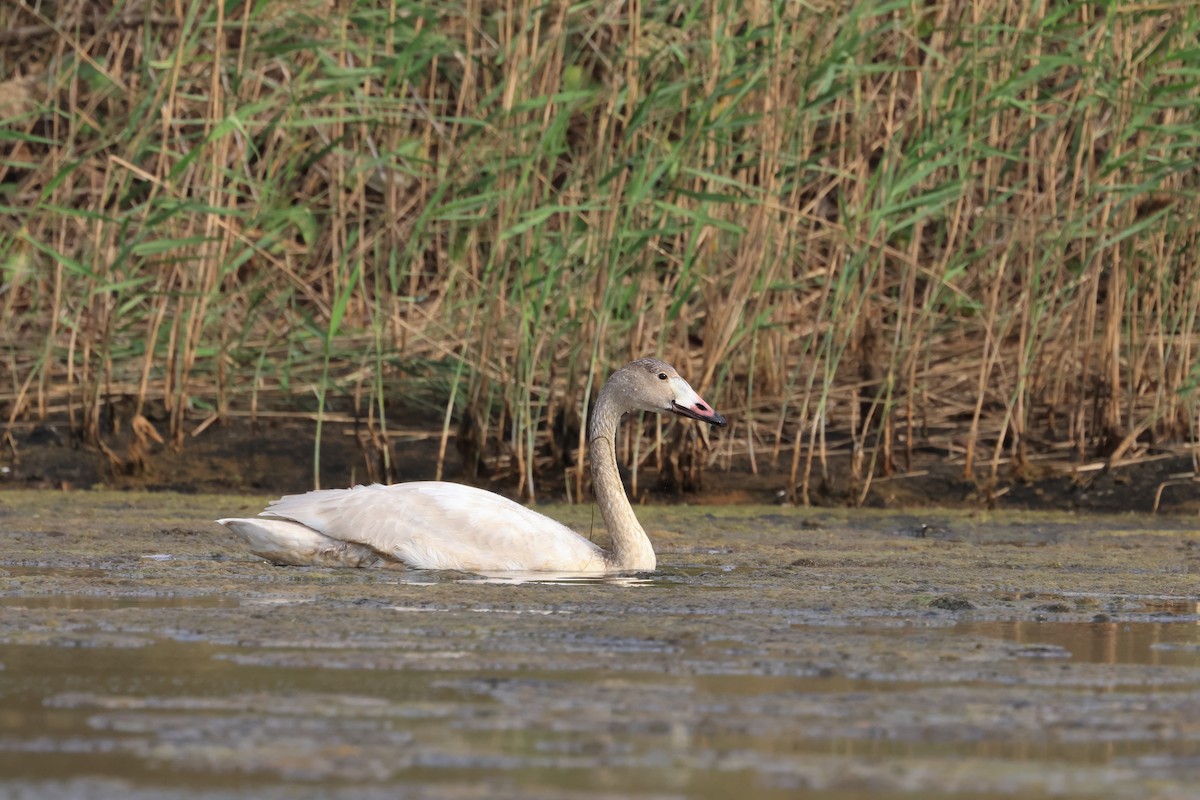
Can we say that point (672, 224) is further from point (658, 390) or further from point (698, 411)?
point (698, 411)

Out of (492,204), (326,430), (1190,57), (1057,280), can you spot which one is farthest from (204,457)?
(1190,57)

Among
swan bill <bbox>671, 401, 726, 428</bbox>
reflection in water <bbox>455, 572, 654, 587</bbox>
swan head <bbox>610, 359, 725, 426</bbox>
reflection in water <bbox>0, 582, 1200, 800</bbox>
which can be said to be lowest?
reflection in water <bbox>0, 582, 1200, 800</bbox>

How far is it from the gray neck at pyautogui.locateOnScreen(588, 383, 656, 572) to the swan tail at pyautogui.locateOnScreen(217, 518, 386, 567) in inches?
31.0

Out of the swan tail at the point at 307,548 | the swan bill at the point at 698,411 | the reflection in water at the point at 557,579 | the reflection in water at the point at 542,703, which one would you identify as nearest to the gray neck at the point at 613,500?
the reflection in water at the point at 557,579

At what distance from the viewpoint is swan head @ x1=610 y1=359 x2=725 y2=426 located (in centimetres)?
693

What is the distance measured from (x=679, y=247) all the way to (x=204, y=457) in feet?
7.80

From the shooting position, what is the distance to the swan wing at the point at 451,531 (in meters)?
6.40

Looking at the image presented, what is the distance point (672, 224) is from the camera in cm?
827

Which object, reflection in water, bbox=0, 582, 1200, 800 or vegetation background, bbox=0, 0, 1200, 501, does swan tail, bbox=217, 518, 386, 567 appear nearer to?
reflection in water, bbox=0, 582, 1200, 800

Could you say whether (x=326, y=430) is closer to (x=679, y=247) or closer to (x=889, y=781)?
(x=679, y=247)

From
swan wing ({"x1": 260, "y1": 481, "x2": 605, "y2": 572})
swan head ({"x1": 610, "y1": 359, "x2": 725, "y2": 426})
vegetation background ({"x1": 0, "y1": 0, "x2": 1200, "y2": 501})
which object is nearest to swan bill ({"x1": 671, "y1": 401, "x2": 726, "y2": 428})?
swan head ({"x1": 610, "y1": 359, "x2": 725, "y2": 426})

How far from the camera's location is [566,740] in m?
3.42

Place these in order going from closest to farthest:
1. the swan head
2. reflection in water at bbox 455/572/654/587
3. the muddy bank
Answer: reflection in water at bbox 455/572/654/587
the swan head
the muddy bank

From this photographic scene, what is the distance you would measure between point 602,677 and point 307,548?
2.60m
